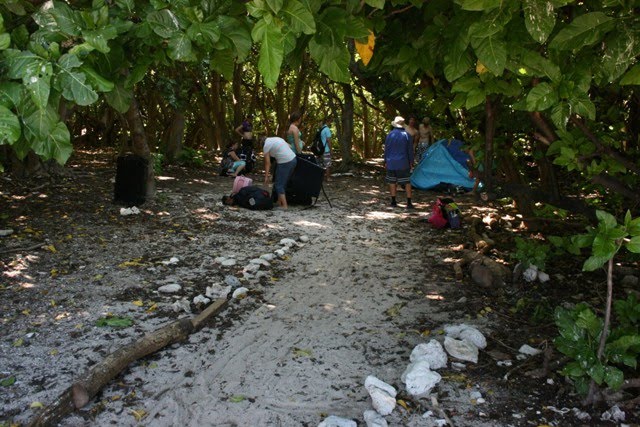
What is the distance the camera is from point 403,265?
692 cm

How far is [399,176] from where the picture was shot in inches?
422

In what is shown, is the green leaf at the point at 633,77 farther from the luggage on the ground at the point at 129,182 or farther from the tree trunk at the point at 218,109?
the tree trunk at the point at 218,109

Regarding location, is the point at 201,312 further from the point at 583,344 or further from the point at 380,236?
the point at 380,236

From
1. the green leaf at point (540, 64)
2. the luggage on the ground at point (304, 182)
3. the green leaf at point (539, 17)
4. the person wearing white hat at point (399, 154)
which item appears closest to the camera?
the green leaf at point (539, 17)

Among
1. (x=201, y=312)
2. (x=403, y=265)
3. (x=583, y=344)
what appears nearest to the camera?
(x=583, y=344)

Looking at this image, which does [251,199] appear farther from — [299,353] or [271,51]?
[271,51]

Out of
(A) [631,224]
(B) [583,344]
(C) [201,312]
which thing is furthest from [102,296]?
(A) [631,224]

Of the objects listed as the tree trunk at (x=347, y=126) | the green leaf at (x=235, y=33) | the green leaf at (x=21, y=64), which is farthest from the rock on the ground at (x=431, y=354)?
the tree trunk at (x=347, y=126)

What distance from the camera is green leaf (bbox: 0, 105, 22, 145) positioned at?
1.89 m

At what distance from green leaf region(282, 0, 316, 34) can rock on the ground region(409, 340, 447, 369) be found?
106 inches

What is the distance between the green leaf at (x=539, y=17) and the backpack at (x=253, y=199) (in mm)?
7473

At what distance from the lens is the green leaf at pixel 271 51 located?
6.47 feet

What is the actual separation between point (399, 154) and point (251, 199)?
291cm

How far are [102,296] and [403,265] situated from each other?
3.48 meters
